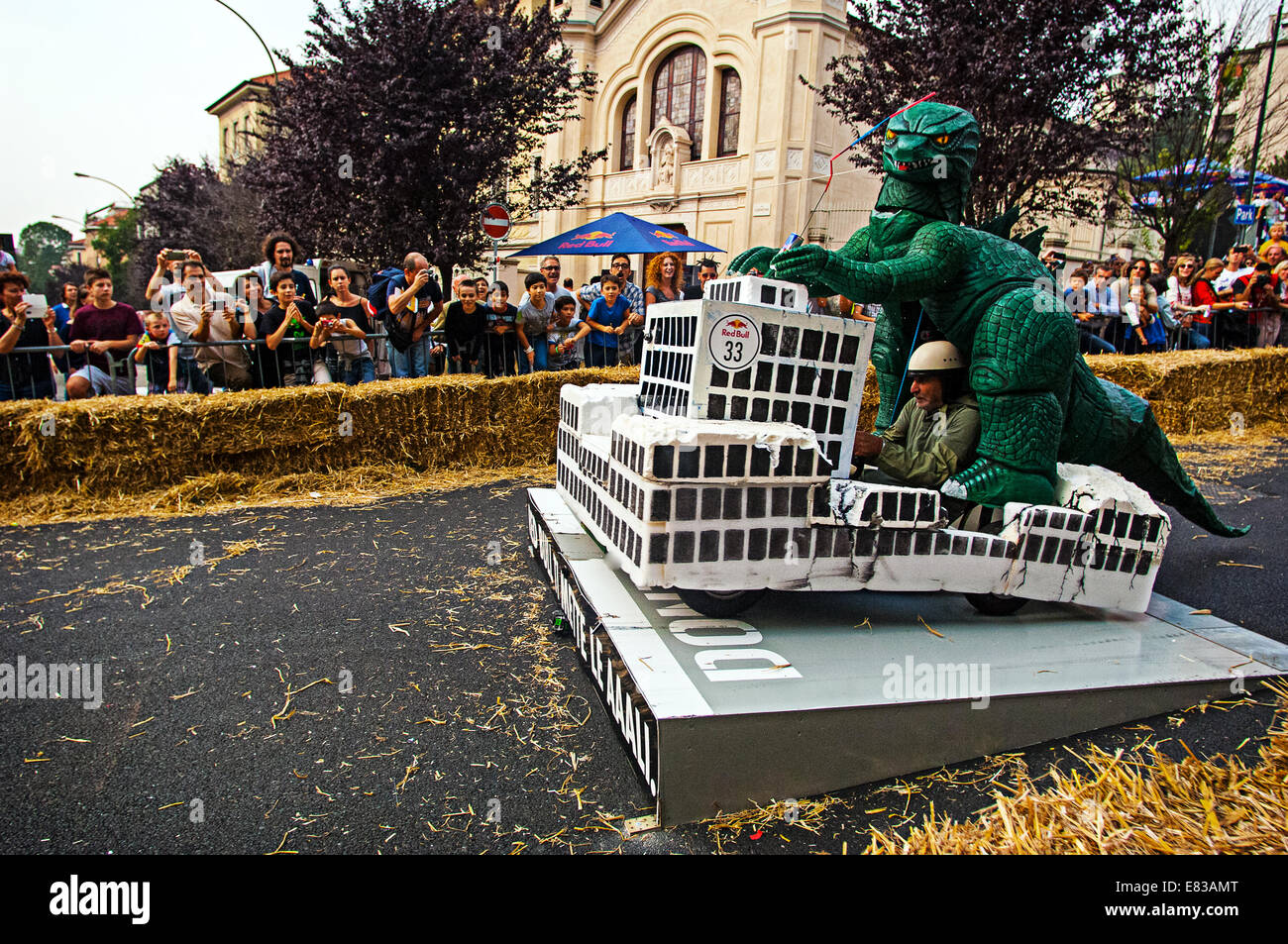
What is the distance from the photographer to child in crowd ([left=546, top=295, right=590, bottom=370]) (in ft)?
28.8

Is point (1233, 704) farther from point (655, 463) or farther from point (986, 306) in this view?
point (655, 463)

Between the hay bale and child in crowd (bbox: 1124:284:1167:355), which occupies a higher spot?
child in crowd (bbox: 1124:284:1167:355)

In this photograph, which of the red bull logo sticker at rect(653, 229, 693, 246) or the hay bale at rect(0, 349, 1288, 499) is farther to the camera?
the red bull logo sticker at rect(653, 229, 693, 246)

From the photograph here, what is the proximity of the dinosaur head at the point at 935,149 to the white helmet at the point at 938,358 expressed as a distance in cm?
64

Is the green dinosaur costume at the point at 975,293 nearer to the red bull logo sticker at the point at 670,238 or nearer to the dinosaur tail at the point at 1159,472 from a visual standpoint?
the dinosaur tail at the point at 1159,472

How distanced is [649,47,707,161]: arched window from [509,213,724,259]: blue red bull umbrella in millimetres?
13753

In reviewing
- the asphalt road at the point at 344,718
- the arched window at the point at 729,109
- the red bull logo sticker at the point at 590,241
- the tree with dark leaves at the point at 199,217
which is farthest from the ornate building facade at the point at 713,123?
the asphalt road at the point at 344,718

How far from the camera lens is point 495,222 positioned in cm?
1070

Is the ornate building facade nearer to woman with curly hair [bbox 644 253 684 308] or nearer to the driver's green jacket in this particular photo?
woman with curly hair [bbox 644 253 684 308]

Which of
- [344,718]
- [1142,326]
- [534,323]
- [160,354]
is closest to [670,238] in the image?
[534,323]

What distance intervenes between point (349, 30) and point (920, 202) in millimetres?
13193

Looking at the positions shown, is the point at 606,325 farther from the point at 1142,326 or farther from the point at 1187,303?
the point at 1187,303

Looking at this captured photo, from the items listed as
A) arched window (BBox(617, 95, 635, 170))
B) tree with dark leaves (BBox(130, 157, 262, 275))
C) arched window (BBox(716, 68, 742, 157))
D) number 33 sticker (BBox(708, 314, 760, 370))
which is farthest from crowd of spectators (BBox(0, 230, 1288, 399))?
tree with dark leaves (BBox(130, 157, 262, 275))
